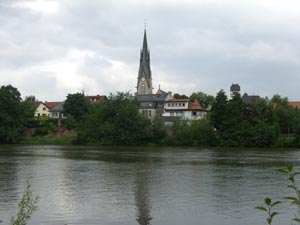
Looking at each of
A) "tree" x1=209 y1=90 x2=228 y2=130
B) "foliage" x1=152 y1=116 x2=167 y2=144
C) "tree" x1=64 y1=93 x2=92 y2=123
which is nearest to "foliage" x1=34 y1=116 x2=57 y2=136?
"tree" x1=64 y1=93 x2=92 y2=123

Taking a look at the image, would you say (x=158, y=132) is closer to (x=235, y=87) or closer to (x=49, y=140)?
(x=49, y=140)

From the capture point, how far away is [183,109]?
133 meters

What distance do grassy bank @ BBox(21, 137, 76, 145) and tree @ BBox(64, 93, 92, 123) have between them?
1155cm

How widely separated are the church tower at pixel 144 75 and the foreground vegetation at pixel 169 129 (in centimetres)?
5399

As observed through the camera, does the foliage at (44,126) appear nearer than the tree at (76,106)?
Yes

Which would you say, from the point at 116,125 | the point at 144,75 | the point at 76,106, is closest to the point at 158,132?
the point at 116,125

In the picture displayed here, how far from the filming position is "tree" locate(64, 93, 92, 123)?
128875 millimetres

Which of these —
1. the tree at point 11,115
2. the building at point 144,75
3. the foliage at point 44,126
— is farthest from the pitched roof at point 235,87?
the tree at point 11,115

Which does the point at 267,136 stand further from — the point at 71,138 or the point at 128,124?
the point at 71,138

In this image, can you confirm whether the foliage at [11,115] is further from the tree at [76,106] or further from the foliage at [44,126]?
the tree at [76,106]

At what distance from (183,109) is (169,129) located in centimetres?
2084

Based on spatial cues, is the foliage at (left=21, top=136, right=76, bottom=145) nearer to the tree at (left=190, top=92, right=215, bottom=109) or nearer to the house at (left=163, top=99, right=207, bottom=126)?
the house at (left=163, top=99, right=207, bottom=126)

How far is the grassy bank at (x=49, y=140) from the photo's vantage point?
116125mm

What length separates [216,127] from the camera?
4141 inches
